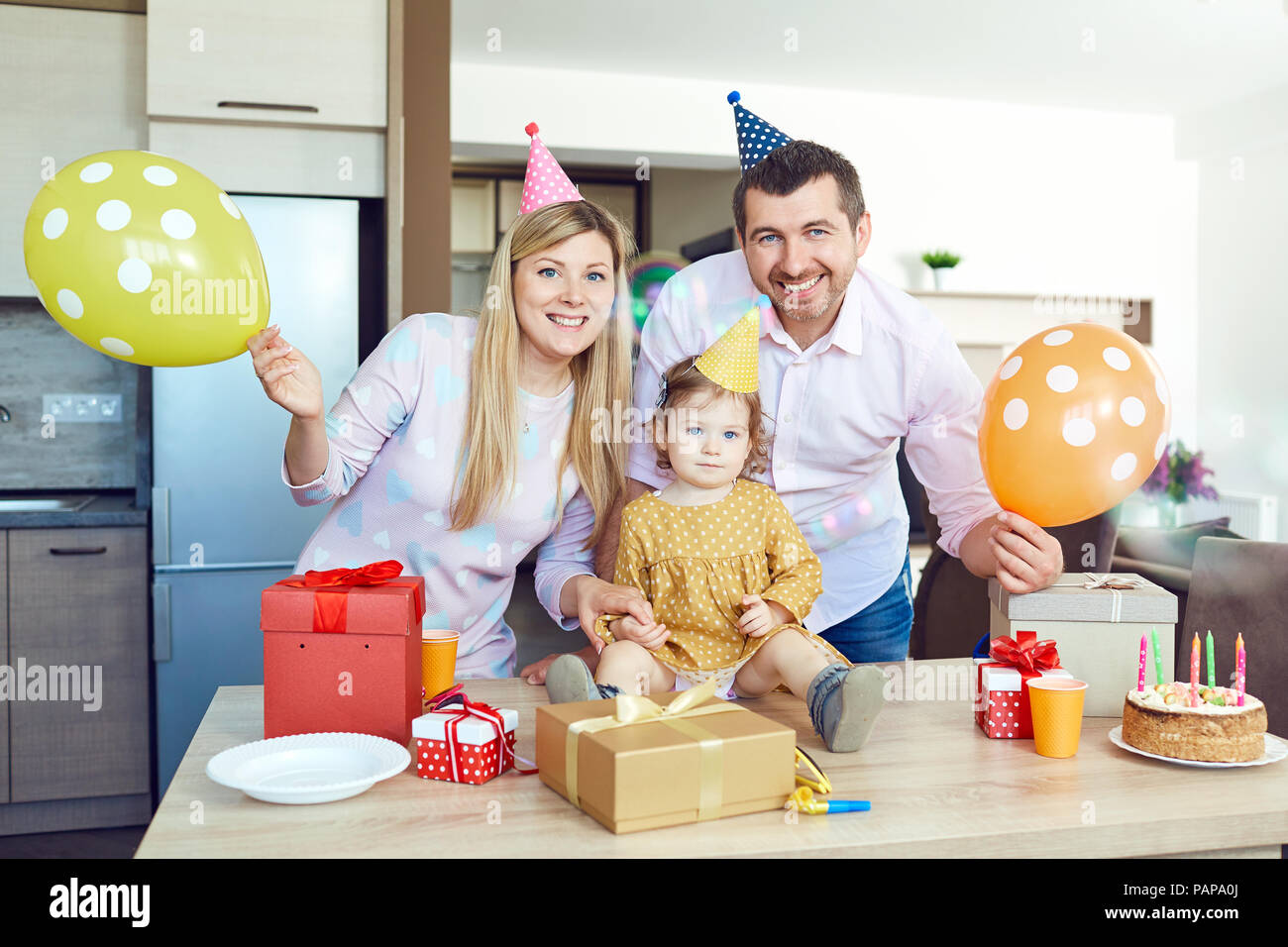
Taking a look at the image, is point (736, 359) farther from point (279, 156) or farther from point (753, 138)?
point (279, 156)

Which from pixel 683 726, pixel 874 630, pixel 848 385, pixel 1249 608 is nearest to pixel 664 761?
pixel 683 726

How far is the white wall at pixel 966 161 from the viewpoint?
5980 mm

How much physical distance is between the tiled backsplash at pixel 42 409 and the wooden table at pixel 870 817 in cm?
236

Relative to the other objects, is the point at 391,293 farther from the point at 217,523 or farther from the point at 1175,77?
the point at 1175,77

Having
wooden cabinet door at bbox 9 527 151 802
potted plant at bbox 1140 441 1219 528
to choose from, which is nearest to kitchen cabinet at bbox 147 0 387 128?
wooden cabinet door at bbox 9 527 151 802

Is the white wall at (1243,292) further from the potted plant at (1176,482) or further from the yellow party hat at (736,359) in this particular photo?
the yellow party hat at (736,359)

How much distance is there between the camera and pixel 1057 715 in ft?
3.85

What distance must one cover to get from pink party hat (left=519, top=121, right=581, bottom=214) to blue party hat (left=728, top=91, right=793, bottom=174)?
0.35m

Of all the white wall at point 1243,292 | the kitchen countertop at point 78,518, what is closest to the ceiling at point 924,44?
the white wall at point 1243,292

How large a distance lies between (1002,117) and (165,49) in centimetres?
544

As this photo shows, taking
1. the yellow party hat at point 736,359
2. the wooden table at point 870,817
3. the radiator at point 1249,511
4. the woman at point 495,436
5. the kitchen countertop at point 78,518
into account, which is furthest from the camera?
the radiator at point 1249,511

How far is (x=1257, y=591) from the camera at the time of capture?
5.91ft

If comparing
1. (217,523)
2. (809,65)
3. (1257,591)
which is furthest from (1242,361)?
(217,523)

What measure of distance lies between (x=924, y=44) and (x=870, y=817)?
528cm
